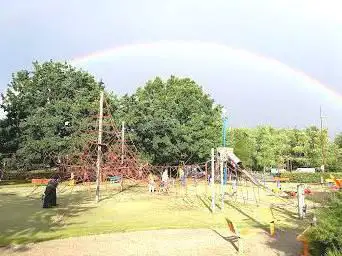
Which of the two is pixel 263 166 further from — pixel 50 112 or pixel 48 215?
pixel 48 215

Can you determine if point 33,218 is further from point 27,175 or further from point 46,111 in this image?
point 27,175

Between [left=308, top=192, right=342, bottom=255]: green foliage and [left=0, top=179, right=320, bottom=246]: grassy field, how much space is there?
15.8 feet

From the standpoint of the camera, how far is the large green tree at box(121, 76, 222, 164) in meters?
49.2

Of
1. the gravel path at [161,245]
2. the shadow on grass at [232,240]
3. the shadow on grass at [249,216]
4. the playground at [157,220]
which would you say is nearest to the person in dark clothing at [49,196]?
the playground at [157,220]

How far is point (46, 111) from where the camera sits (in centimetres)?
4697

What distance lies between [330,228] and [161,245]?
6.26 metres

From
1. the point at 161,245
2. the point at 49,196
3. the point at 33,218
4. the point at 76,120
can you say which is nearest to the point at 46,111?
the point at 76,120

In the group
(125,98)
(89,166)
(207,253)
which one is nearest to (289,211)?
(207,253)

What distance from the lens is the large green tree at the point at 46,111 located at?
4534 cm

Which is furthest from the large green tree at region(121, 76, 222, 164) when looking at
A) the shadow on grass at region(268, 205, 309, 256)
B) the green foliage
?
the green foliage

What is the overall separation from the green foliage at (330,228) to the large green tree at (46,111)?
113 feet

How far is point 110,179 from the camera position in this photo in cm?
4056

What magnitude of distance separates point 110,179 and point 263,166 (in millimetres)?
47764

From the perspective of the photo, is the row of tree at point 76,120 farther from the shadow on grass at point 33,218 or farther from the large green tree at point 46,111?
the shadow on grass at point 33,218
